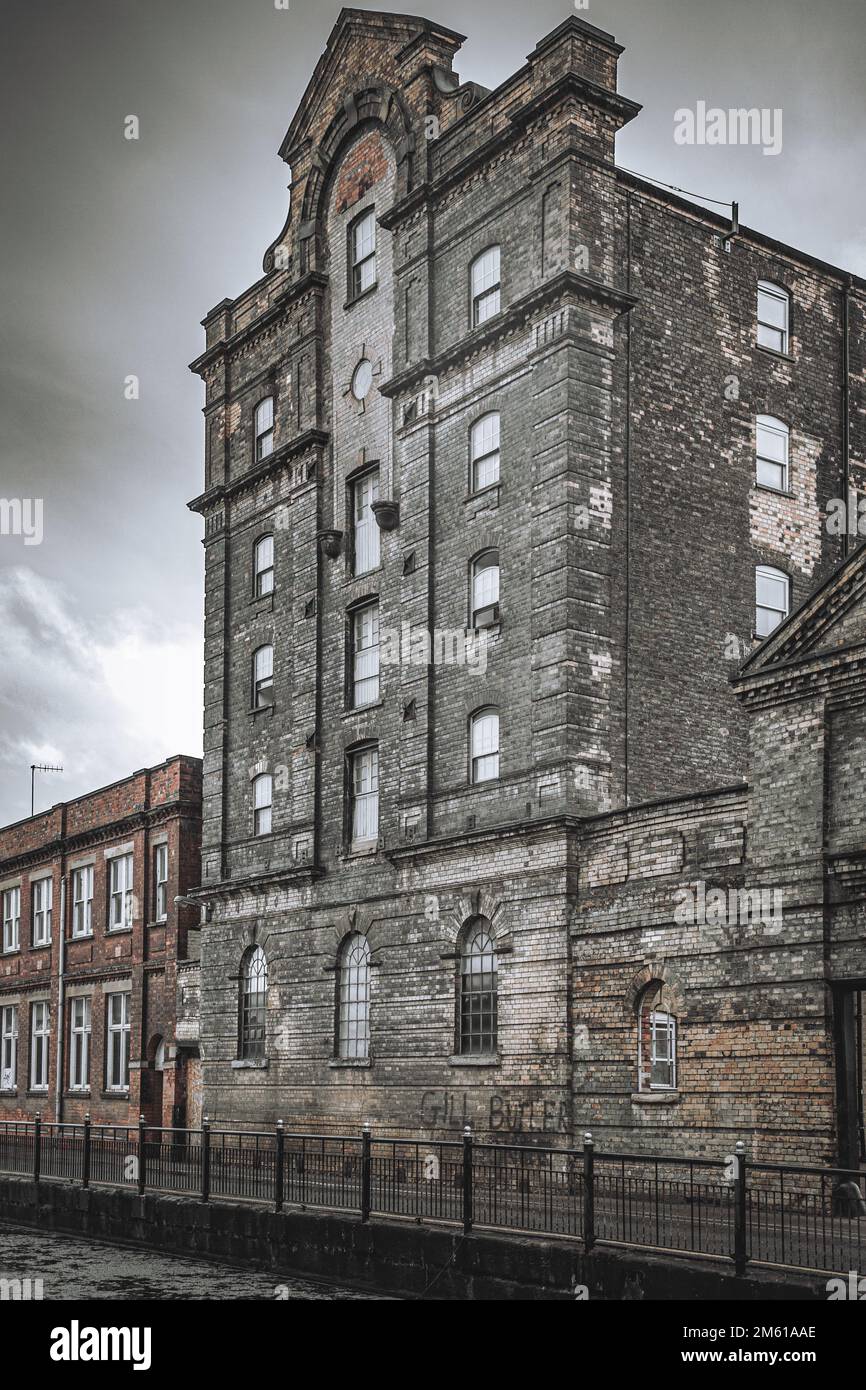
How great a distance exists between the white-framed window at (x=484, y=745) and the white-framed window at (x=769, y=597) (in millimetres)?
5008

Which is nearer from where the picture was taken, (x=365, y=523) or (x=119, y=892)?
(x=365, y=523)

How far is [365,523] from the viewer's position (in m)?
32.0

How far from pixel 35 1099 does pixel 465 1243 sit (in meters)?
29.9

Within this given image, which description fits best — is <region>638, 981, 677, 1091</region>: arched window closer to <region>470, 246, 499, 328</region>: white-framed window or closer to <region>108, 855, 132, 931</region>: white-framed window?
<region>470, 246, 499, 328</region>: white-framed window

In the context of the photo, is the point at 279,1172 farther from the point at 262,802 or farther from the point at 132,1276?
the point at 262,802

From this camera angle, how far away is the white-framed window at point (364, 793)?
30.8 metres

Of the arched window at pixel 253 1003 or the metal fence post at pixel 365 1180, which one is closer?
the metal fence post at pixel 365 1180

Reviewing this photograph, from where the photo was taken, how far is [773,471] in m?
29.5

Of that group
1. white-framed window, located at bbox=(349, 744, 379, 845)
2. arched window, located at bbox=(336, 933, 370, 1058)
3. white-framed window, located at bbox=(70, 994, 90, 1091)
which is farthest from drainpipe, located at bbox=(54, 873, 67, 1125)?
white-framed window, located at bbox=(349, 744, 379, 845)

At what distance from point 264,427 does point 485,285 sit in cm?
850

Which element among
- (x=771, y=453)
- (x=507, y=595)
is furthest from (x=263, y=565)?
(x=771, y=453)

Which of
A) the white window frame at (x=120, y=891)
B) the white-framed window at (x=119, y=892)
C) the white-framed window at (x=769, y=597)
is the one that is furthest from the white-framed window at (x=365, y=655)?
the white-framed window at (x=119, y=892)

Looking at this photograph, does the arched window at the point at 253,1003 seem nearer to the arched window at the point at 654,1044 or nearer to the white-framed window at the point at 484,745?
the white-framed window at the point at 484,745
